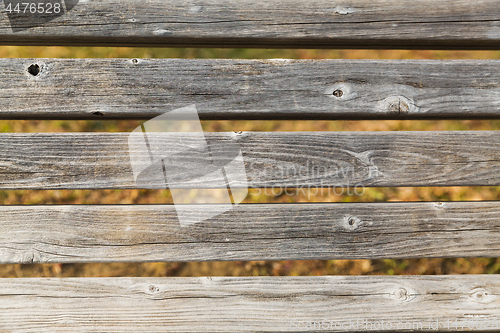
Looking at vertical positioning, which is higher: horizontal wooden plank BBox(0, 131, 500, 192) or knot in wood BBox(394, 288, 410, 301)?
horizontal wooden plank BBox(0, 131, 500, 192)

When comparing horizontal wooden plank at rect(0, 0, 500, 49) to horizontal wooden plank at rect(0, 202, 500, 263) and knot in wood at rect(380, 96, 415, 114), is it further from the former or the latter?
horizontal wooden plank at rect(0, 202, 500, 263)

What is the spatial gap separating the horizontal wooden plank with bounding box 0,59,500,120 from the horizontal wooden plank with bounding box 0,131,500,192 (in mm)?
115

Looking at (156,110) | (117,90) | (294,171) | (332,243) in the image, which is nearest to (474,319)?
(332,243)

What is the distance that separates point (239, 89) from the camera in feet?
4.90

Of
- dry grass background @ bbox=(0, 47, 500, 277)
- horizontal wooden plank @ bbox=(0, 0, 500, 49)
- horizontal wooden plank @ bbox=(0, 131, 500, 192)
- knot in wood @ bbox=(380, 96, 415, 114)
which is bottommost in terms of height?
dry grass background @ bbox=(0, 47, 500, 277)

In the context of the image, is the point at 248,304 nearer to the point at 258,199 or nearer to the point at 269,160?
the point at 269,160

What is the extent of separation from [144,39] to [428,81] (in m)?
1.44

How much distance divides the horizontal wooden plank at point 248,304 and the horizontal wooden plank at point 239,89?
85 centimetres


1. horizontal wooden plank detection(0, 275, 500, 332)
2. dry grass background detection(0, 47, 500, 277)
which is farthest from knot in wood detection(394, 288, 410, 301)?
dry grass background detection(0, 47, 500, 277)

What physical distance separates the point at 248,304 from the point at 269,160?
744mm

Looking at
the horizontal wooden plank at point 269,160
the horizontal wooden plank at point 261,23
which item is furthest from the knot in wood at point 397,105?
the horizontal wooden plank at point 261,23

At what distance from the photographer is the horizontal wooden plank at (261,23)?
1.49 metres

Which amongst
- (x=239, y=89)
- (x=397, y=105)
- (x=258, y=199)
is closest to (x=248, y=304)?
(x=258, y=199)

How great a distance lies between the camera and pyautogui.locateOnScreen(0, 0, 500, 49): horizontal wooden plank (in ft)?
4.88
